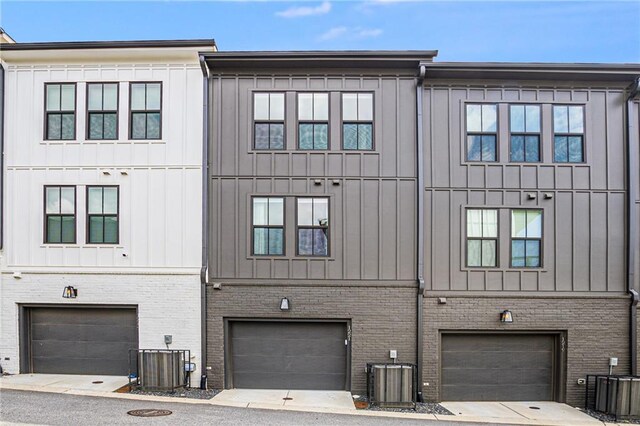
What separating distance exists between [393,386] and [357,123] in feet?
20.1

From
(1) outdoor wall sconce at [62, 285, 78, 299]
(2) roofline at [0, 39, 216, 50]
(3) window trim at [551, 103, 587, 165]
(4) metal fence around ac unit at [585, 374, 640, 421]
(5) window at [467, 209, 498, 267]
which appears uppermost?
(2) roofline at [0, 39, 216, 50]

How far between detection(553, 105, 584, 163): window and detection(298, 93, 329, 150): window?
5661mm

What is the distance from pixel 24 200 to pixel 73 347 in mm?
3891

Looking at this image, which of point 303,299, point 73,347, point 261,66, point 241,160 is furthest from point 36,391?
point 261,66

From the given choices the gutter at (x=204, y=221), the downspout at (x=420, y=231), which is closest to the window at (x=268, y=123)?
the gutter at (x=204, y=221)

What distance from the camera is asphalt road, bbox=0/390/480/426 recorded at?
315 inches

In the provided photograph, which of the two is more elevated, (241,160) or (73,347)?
(241,160)

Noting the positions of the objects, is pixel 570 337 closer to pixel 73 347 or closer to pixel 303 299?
pixel 303 299

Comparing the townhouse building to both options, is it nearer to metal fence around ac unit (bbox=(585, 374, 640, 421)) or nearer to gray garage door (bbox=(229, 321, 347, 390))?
gray garage door (bbox=(229, 321, 347, 390))

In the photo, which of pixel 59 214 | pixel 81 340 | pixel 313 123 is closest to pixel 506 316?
pixel 313 123

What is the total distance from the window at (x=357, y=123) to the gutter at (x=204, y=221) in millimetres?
3347

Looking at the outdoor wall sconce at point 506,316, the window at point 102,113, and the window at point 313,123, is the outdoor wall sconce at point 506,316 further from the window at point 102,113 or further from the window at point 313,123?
the window at point 102,113

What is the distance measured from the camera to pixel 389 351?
34.5ft

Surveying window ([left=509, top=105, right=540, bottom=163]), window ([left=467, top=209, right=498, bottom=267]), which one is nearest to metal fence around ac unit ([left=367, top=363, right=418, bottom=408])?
window ([left=467, top=209, right=498, bottom=267])
